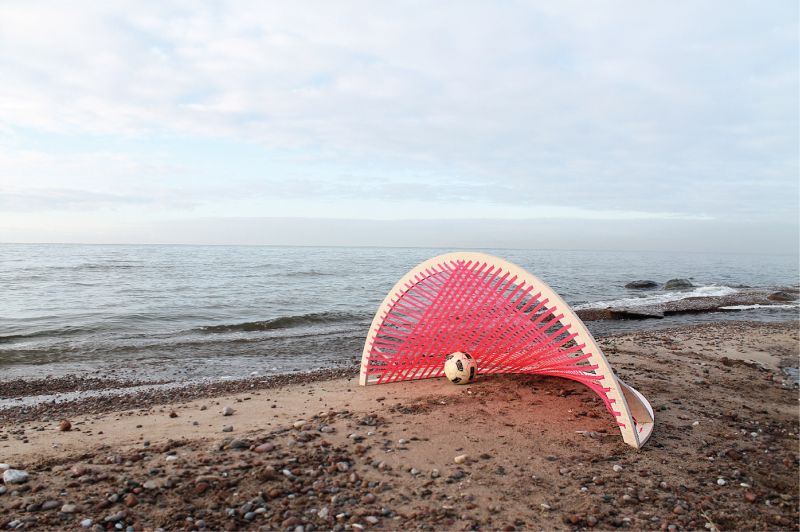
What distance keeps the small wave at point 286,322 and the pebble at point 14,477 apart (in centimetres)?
975

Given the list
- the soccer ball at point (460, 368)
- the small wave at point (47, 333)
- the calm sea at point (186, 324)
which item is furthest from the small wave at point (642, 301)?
the small wave at point (47, 333)

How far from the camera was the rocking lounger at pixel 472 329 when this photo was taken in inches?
209

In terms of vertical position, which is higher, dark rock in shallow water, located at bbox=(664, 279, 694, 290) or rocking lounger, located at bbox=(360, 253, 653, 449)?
rocking lounger, located at bbox=(360, 253, 653, 449)

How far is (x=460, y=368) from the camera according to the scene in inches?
246

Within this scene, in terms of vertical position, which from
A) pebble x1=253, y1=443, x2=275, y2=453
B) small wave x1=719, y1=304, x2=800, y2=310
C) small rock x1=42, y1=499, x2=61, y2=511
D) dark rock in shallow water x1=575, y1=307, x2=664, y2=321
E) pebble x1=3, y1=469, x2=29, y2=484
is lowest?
small wave x1=719, y1=304, x2=800, y2=310

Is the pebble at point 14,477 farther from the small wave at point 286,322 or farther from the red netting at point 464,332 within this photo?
the small wave at point 286,322

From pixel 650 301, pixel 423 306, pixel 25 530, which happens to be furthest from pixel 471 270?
pixel 650 301

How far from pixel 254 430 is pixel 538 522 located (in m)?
2.76

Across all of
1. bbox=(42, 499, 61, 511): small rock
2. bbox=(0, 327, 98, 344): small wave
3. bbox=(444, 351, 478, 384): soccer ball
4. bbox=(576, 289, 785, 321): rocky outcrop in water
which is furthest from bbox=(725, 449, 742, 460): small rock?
bbox=(0, 327, 98, 344): small wave

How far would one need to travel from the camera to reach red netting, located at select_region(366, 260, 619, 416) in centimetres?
577

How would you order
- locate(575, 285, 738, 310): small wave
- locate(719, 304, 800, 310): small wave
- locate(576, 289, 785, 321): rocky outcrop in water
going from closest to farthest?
locate(576, 289, 785, 321): rocky outcrop in water, locate(719, 304, 800, 310): small wave, locate(575, 285, 738, 310): small wave

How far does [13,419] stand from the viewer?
5.93 m

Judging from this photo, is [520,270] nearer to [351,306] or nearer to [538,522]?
[538,522]

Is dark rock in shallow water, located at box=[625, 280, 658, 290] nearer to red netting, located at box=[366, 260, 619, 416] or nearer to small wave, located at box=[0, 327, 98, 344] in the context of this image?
red netting, located at box=[366, 260, 619, 416]
